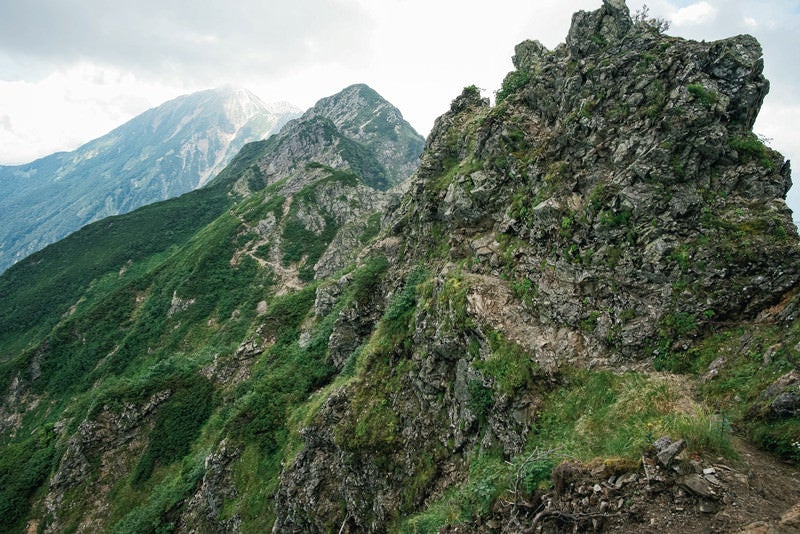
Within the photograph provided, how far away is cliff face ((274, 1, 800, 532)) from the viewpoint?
13.4 meters

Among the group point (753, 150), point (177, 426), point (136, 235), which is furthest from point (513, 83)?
point (136, 235)

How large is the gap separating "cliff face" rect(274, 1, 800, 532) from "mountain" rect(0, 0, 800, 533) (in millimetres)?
101

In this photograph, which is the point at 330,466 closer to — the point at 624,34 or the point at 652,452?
the point at 652,452

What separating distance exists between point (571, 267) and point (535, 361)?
193 inches

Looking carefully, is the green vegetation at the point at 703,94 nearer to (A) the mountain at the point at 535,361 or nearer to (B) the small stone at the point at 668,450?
(A) the mountain at the point at 535,361

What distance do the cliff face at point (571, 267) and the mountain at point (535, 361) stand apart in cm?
10

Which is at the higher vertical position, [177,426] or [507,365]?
[507,365]

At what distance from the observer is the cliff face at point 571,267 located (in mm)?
13438

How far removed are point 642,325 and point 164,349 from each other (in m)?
68.0

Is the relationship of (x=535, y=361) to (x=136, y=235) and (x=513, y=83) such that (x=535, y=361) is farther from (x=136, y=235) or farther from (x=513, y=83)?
(x=136, y=235)

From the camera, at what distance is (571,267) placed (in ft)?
55.3

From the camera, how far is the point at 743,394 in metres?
9.88

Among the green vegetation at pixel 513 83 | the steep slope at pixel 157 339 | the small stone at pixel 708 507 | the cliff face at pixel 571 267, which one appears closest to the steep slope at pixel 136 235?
the steep slope at pixel 157 339

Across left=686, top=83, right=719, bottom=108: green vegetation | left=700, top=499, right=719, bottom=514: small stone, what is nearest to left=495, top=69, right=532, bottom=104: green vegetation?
left=686, top=83, right=719, bottom=108: green vegetation
